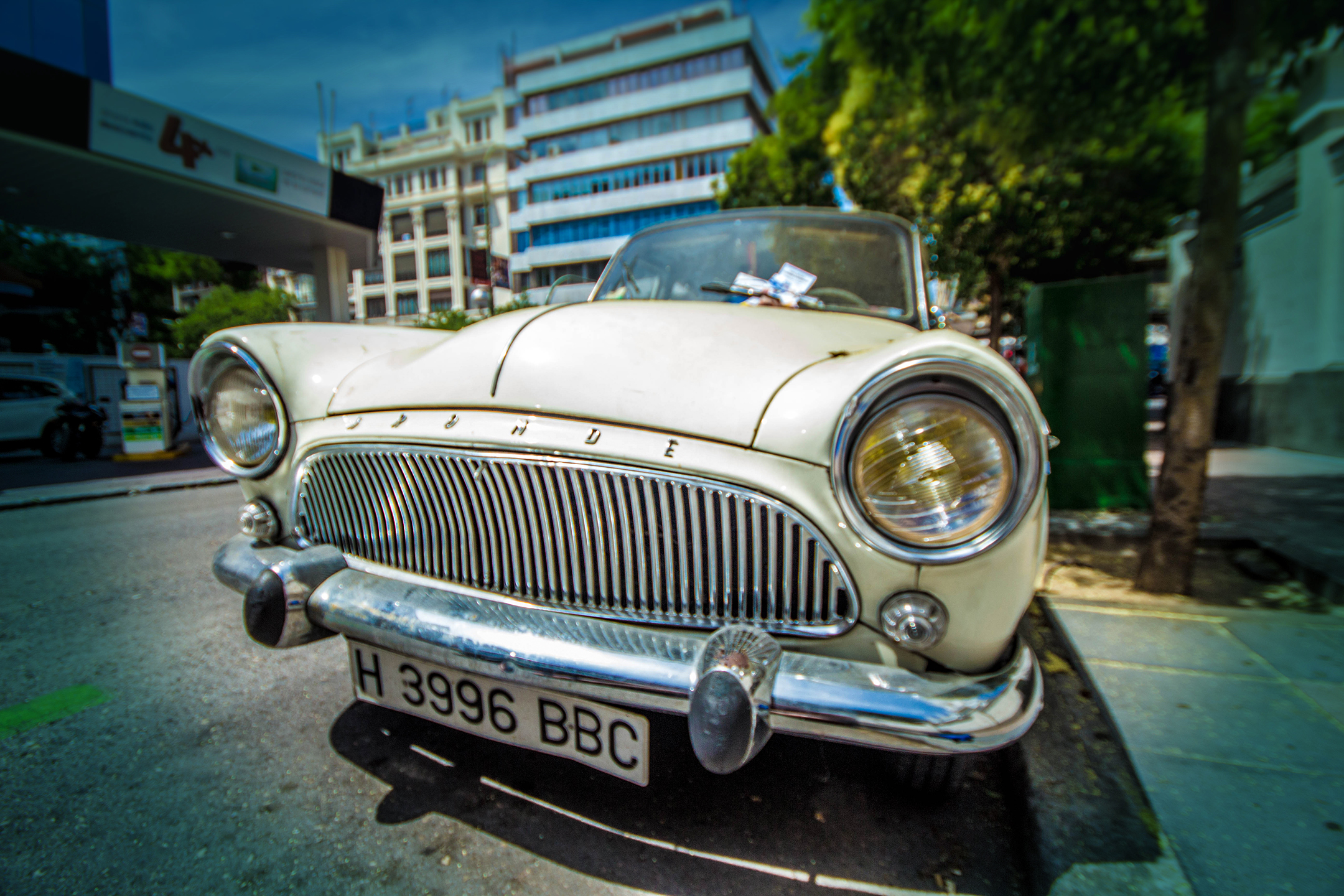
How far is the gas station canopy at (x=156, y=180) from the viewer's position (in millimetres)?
8555

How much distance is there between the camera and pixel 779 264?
103 inches

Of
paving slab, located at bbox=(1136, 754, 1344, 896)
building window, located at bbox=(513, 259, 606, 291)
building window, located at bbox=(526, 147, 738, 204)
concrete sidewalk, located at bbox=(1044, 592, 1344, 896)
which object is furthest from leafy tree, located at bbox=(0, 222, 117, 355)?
paving slab, located at bbox=(1136, 754, 1344, 896)

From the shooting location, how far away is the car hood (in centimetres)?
144

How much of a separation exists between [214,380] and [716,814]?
1.85m

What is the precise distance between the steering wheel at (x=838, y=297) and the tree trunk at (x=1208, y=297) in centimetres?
169

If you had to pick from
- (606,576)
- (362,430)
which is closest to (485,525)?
(606,576)

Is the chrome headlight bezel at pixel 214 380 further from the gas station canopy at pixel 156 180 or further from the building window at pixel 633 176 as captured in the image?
the building window at pixel 633 176

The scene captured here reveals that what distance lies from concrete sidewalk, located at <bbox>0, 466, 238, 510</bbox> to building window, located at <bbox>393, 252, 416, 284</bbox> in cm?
4803

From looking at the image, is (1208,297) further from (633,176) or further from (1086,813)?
(633,176)

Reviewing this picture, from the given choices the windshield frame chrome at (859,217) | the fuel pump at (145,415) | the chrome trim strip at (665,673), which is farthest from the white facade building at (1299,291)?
the fuel pump at (145,415)

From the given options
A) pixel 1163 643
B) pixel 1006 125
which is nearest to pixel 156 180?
pixel 1006 125

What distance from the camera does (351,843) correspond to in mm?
1536

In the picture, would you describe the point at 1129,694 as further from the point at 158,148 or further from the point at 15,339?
the point at 15,339

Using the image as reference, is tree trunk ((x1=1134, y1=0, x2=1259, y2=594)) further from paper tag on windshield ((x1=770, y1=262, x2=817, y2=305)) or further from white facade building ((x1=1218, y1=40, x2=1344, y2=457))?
white facade building ((x1=1218, y1=40, x2=1344, y2=457))
